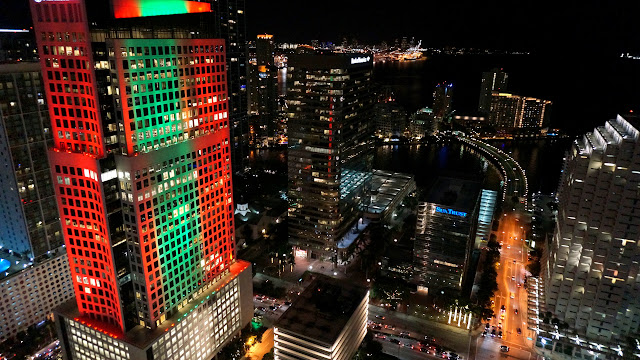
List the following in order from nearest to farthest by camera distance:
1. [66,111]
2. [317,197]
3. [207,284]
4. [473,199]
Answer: [66,111]
[207,284]
[473,199]
[317,197]

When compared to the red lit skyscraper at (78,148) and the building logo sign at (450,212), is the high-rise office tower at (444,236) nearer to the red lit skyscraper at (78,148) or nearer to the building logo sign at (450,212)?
the building logo sign at (450,212)

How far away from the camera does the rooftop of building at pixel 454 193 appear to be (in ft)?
414

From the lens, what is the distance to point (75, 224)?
83.2 m

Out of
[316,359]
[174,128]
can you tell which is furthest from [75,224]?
[316,359]

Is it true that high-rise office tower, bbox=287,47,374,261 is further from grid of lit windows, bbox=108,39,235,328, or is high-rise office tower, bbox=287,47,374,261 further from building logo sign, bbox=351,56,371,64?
grid of lit windows, bbox=108,39,235,328

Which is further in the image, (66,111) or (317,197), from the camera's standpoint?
(317,197)

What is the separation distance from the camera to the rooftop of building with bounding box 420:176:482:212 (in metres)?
126

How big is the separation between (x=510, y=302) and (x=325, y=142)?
74.0 metres

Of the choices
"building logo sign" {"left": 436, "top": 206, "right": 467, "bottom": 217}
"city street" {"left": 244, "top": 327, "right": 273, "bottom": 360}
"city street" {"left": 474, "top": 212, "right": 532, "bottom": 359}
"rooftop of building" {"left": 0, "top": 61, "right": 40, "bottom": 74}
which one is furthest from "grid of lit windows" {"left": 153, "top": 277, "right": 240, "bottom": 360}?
"rooftop of building" {"left": 0, "top": 61, "right": 40, "bottom": 74}

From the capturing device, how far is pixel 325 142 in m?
139

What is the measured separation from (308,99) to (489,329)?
3318 inches

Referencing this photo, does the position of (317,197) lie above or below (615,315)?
above

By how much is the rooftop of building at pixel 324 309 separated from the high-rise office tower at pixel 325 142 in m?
41.3

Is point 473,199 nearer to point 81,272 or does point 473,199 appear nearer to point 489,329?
point 489,329
